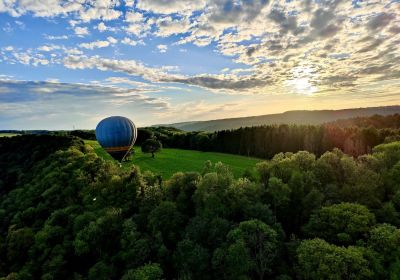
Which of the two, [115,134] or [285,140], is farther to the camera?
[285,140]

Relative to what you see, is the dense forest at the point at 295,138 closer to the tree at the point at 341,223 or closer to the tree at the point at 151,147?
the tree at the point at 151,147

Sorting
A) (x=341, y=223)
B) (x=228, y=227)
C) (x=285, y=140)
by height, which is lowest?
(x=228, y=227)

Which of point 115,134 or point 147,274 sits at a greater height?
point 115,134

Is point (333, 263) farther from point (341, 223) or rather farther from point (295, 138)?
point (295, 138)

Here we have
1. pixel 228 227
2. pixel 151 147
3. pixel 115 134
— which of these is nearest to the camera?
pixel 228 227

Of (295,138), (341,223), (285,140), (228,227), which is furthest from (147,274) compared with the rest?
(295,138)

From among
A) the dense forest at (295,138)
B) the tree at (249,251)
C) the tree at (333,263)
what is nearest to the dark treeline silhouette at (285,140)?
the dense forest at (295,138)

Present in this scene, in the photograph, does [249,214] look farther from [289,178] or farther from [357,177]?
[357,177]
